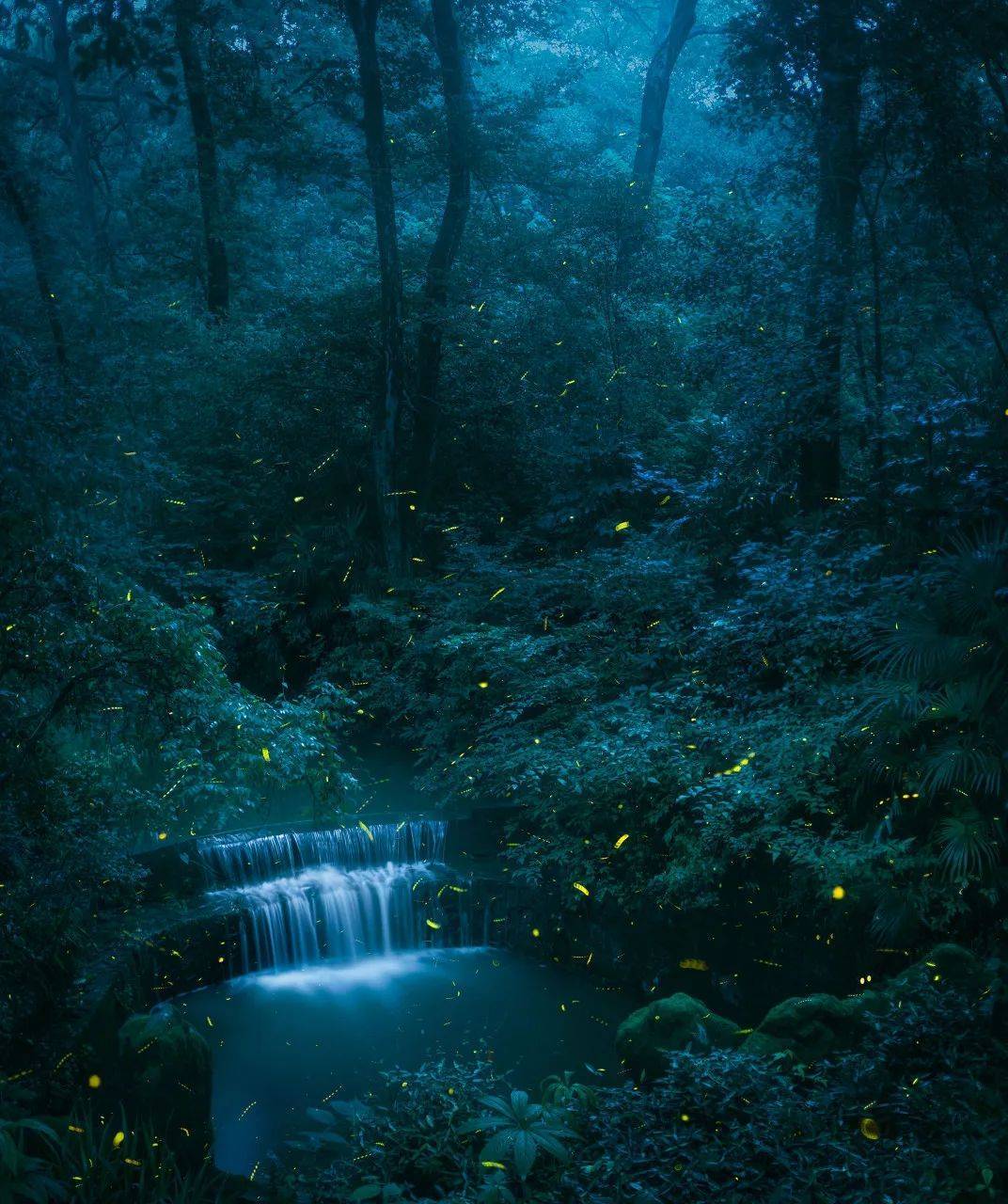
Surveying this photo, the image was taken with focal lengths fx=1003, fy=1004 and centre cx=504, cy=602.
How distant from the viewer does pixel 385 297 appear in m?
16.0

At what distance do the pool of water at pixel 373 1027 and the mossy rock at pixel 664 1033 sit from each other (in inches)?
13.0

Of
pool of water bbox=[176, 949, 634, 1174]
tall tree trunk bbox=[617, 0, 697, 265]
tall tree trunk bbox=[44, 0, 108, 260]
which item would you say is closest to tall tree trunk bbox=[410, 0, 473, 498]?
tall tree trunk bbox=[617, 0, 697, 265]

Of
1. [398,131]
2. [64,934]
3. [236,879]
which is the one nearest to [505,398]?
[398,131]

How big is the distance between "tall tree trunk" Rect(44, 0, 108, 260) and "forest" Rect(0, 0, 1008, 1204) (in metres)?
0.12

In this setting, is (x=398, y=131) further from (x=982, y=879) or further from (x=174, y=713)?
(x=982, y=879)

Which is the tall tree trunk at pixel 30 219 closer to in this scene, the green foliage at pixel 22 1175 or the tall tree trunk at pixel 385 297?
the tall tree trunk at pixel 385 297

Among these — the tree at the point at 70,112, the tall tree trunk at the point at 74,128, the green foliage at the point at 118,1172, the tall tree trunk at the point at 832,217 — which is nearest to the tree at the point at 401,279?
the tree at the point at 70,112

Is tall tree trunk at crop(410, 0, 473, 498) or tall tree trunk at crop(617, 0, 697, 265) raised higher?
tall tree trunk at crop(617, 0, 697, 265)

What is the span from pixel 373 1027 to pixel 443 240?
40.1 feet

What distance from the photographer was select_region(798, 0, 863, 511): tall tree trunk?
11.5 m

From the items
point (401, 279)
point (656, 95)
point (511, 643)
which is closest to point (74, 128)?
point (401, 279)

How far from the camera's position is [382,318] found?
52.7ft

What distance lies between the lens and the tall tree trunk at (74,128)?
18.9 metres

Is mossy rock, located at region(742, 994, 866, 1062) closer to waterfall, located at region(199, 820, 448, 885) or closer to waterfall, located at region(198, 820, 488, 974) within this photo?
waterfall, located at region(198, 820, 488, 974)
